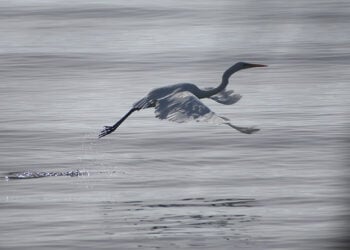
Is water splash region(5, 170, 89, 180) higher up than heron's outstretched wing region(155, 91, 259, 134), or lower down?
lower down

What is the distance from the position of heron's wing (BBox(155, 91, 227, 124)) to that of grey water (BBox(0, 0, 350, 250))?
2.22 ft

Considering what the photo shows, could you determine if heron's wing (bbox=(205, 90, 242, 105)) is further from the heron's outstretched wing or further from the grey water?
the heron's outstretched wing

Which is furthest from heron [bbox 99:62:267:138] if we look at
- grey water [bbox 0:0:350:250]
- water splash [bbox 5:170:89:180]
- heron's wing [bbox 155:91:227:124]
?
water splash [bbox 5:170:89:180]

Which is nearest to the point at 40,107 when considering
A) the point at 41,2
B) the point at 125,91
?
the point at 125,91

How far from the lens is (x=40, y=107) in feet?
67.1

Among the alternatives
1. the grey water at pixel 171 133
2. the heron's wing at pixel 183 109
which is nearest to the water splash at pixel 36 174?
the grey water at pixel 171 133

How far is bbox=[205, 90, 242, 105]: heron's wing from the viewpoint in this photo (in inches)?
666

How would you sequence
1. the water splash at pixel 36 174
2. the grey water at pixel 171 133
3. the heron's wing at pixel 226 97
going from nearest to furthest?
the grey water at pixel 171 133 < the water splash at pixel 36 174 < the heron's wing at pixel 226 97

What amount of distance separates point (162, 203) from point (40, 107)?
6510mm

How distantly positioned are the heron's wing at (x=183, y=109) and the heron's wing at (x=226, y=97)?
802 mm

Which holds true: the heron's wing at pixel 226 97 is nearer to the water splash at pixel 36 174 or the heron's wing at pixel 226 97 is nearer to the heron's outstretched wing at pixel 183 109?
the heron's outstretched wing at pixel 183 109

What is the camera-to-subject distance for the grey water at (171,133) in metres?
13.2

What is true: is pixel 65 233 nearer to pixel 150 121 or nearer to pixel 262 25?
pixel 150 121

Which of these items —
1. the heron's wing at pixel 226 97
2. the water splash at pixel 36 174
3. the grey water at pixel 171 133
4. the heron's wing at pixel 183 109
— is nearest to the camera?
the grey water at pixel 171 133
